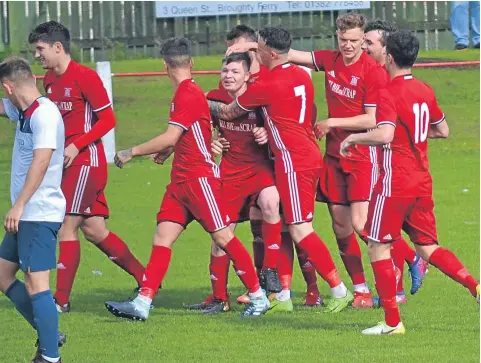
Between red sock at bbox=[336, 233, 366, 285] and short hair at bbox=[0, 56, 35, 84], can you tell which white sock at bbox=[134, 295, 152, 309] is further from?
short hair at bbox=[0, 56, 35, 84]

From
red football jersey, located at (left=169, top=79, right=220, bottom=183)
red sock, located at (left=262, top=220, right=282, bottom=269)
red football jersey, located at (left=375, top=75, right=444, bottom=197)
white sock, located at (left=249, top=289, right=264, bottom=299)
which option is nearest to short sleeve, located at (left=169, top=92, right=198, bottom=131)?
red football jersey, located at (left=169, top=79, right=220, bottom=183)

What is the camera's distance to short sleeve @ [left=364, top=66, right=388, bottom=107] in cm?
1028

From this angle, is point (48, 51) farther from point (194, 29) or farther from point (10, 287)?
point (194, 29)

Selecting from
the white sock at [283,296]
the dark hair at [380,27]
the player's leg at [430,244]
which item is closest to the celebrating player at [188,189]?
the white sock at [283,296]

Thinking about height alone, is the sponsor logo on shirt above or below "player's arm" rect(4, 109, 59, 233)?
above

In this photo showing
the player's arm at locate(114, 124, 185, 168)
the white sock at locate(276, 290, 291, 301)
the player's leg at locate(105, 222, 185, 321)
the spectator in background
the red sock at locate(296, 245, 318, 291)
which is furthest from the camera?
the spectator in background

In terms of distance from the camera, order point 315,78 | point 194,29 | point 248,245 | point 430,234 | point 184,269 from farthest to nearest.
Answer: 1. point 194,29
2. point 315,78
3. point 248,245
4. point 184,269
5. point 430,234

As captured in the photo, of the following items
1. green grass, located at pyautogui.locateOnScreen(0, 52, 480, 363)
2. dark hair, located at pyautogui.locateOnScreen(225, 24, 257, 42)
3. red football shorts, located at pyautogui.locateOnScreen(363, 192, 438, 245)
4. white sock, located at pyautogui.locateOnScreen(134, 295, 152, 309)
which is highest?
dark hair, located at pyautogui.locateOnScreen(225, 24, 257, 42)

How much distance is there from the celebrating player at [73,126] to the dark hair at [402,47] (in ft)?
8.10

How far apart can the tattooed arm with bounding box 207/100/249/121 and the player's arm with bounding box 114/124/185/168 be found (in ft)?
1.75

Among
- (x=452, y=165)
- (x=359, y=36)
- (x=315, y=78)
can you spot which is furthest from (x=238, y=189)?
(x=315, y=78)

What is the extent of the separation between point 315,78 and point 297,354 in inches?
643

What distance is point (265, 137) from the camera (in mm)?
10156

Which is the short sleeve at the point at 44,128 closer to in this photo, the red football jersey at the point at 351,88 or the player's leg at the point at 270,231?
the player's leg at the point at 270,231
